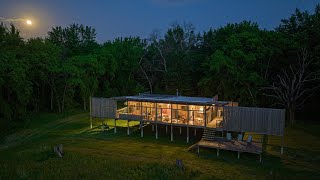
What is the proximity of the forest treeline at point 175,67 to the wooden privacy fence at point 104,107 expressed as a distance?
9.94m

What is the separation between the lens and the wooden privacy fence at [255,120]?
75.6 feet

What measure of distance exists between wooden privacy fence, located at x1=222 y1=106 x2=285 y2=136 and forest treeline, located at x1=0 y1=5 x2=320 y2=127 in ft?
35.8

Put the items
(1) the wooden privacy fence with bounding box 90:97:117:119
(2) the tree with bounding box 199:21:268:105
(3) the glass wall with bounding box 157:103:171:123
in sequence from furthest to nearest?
(2) the tree with bounding box 199:21:268:105, (1) the wooden privacy fence with bounding box 90:97:117:119, (3) the glass wall with bounding box 157:103:171:123

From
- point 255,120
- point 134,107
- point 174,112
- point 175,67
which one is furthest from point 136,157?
point 175,67

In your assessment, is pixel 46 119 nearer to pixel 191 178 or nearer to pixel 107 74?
pixel 107 74

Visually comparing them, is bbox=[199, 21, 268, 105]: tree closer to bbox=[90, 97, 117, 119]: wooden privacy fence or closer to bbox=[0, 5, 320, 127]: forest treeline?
bbox=[0, 5, 320, 127]: forest treeline

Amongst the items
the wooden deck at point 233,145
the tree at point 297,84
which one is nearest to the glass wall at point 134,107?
the wooden deck at point 233,145

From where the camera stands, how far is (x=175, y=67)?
47375 millimetres

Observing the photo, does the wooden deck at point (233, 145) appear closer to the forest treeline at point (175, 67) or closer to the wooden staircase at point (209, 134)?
the wooden staircase at point (209, 134)

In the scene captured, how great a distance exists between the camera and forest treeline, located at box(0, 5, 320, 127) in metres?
34.4

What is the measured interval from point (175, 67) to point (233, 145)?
25.7 m

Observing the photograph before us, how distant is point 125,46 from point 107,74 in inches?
288

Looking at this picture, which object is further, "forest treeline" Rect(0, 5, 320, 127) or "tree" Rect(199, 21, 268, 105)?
"tree" Rect(199, 21, 268, 105)

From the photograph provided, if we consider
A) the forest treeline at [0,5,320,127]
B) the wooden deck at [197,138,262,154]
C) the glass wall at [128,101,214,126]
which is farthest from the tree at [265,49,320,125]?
the wooden deck at [197,138,262,154]
